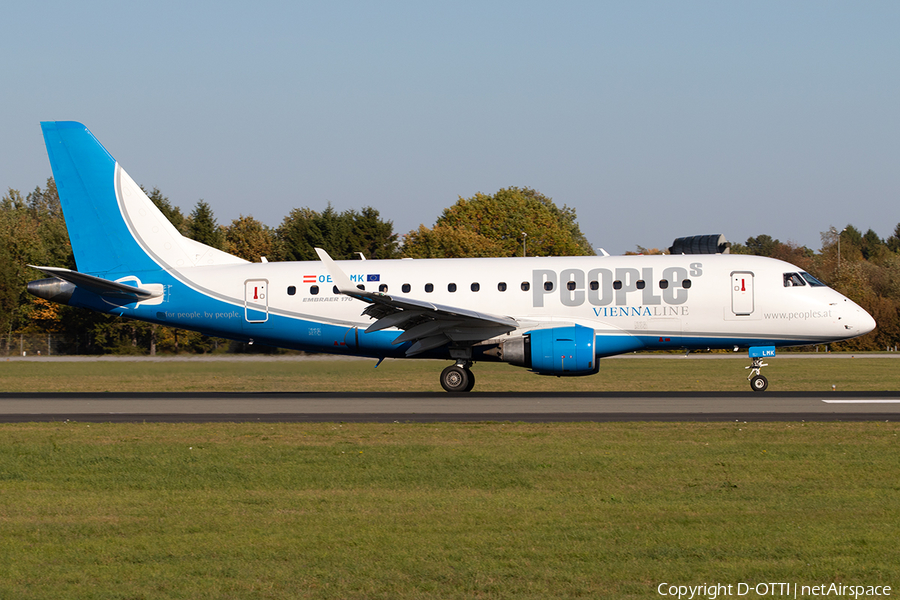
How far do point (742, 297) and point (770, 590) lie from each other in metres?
20.9

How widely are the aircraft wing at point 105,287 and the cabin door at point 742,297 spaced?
18019 mm

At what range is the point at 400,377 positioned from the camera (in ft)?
116

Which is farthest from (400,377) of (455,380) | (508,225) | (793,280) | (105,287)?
(508,225)

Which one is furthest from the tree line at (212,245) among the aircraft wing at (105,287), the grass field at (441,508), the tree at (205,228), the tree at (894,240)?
the tree at (894,240)

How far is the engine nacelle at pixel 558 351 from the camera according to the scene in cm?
2600

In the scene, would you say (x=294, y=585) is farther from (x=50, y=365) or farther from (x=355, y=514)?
(x=50, y=365)

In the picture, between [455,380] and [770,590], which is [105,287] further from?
[770,590]

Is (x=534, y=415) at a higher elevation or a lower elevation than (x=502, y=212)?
lower

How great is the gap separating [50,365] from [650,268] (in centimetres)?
3800

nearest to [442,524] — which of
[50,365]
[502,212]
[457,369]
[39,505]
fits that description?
[39,505]

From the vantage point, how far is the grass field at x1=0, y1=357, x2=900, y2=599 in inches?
305

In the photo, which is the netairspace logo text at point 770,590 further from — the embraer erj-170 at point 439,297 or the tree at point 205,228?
the tree at point 205,228

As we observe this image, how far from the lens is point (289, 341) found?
29.4 metres

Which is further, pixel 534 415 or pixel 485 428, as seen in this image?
pixel 534 415
